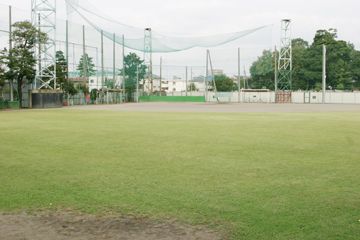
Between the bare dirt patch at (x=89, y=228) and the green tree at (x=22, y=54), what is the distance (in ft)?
99.4

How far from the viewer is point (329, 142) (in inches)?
401

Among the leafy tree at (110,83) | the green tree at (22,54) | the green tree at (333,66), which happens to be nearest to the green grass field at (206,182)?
the green tree at (22,54)

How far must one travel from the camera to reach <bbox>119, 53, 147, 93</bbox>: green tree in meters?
55.6

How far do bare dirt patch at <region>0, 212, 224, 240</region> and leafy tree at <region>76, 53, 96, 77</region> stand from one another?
1701 inches

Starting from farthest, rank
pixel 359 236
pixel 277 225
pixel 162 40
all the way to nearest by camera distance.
Answer: pixel 162 40
pixel 277 225
pixel 359 236

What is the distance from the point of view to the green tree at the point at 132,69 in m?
55.6

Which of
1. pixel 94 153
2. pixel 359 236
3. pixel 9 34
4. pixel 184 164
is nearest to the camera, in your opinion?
pixel 359 236

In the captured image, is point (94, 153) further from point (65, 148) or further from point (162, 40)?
point (162, 40)

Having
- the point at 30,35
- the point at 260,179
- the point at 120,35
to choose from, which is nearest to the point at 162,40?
the point at 120,35

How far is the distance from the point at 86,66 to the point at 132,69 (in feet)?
34.3

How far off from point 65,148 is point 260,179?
15.3 feet

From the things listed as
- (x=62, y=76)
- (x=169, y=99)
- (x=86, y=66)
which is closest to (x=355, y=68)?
(x=169, y=99)

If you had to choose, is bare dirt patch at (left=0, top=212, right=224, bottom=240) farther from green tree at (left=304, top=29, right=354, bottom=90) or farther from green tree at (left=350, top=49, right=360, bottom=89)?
green tree at (left=350, top=49, right=360, bottom=89)

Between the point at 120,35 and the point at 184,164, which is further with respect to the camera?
the point at 120,35
